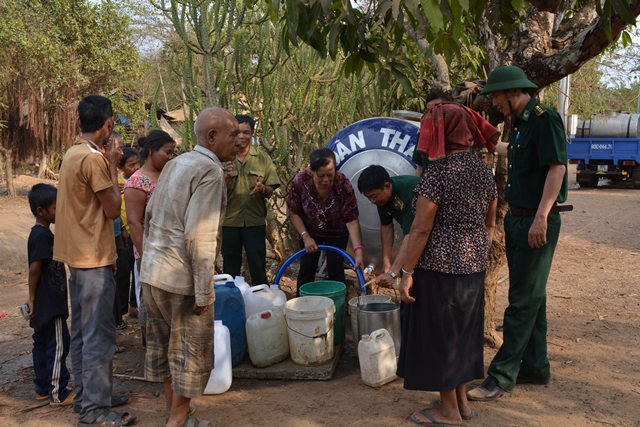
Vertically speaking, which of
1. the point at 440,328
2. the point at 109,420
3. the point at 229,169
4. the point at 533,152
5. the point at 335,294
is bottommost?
the point at 109,420

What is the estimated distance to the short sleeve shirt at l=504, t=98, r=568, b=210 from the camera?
3.04 metres

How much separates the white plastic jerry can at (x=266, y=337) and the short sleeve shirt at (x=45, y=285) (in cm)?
132

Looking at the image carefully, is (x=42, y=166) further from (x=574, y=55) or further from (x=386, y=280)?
(x=574, y=55)

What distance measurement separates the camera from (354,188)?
4559mm

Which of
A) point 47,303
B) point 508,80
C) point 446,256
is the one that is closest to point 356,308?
point 446,256

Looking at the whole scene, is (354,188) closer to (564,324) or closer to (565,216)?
(564,324)

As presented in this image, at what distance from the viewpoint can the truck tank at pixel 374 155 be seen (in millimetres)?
4484

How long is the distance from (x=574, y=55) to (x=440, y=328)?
2.16m

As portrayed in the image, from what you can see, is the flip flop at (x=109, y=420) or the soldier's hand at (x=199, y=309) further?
the flip flop at (x=109, y=420)

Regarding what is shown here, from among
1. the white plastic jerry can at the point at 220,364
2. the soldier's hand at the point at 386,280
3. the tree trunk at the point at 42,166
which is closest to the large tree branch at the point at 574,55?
the soldier's hand at the point at 386,280

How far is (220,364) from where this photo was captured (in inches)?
136

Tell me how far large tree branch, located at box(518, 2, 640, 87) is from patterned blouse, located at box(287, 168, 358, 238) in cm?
171

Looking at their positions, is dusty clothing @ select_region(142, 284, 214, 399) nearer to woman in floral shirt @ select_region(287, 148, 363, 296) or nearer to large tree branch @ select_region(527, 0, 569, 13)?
woman in floral shirt @ select_region(287, 148, 363, 296)

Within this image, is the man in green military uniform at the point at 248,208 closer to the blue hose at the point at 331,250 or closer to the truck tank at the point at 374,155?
the blue hose at the point at 331,250
